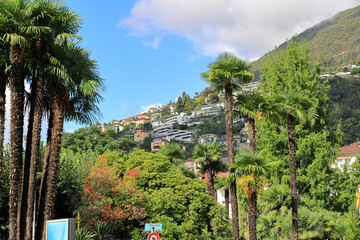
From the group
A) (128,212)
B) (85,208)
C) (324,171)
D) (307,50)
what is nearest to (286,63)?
(307,50)

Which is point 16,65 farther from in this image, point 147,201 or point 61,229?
point 147,201

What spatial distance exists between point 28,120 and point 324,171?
21.8 meters

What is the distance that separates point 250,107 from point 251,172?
4496mm

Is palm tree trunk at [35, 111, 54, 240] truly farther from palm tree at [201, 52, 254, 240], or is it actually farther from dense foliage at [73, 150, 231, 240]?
palm tree at [201, 52, 254, 240]

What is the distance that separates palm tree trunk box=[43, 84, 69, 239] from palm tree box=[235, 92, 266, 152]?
1086cm

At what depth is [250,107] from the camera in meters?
21.6

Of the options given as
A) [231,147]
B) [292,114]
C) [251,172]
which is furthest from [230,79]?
[251,172]

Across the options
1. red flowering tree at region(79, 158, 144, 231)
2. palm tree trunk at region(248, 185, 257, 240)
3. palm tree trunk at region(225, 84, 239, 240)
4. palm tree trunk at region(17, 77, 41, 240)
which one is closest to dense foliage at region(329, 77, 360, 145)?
palm tree trunk at region(225, 84, 239, 240)

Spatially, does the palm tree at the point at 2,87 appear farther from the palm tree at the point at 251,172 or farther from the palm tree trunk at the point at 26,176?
the palm tree at the point at 251,172

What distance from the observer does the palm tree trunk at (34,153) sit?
1270cm

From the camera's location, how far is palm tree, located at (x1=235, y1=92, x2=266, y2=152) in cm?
2133

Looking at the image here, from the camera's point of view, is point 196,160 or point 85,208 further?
point 196,160

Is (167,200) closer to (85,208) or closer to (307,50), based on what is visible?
(85,208)

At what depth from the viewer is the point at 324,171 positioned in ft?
92.4
